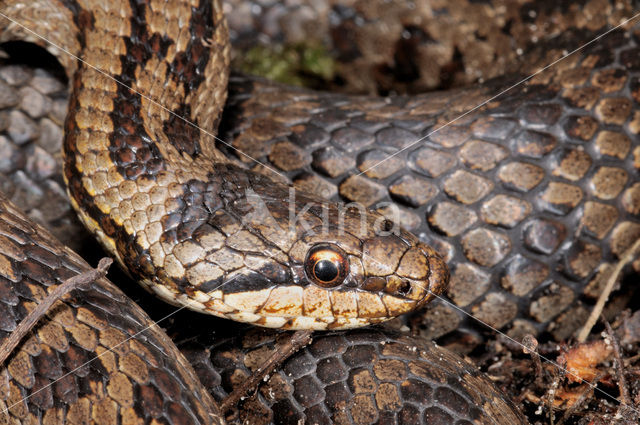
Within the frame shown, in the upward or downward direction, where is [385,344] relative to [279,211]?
downward

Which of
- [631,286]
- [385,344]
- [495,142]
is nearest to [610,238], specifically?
[631,286]

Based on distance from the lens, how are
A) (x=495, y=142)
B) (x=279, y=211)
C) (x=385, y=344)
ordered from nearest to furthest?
(x=385, y=344) < (x=279, y=211) < (x=495, y=142)

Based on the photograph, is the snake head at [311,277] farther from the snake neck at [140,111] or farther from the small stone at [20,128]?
the small stone at [20,128]

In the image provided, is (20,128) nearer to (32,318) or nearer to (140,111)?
(140,111)

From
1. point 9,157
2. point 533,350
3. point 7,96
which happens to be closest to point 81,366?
point 533,350

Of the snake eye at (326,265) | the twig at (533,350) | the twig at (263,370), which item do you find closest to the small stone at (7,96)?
the snake eye at (326,265)

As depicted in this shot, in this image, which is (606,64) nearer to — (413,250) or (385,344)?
(413,250)

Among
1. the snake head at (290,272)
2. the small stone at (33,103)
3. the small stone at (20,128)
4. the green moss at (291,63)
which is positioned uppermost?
the green moss at (291,63)
